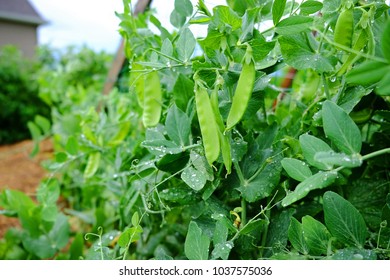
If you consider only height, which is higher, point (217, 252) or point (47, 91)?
point (217, 252)

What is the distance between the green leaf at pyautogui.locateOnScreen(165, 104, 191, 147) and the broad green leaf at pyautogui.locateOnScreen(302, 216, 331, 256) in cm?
21

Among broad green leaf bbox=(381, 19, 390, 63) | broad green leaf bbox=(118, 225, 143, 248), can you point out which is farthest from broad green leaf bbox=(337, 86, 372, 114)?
broad green leaf bbox=(118, 225, 143, 248)

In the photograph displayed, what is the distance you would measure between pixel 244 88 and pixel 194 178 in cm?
16

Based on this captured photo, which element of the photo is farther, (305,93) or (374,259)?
(305,93)

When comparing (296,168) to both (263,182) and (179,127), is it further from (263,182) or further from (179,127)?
(179,127)

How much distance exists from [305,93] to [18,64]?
6.20 m

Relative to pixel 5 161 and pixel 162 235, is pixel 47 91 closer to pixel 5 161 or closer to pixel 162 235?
pixel 5 161

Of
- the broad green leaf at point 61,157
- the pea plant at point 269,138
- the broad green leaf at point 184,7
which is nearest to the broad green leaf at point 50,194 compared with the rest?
the broad green leaf at point 61,157

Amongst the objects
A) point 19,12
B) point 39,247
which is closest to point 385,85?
point 39,247

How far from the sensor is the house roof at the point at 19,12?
13266 millimetres

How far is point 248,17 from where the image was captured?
0.59 metres

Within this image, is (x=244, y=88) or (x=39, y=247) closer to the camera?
(x=244, y=88)

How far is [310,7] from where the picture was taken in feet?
2.06
